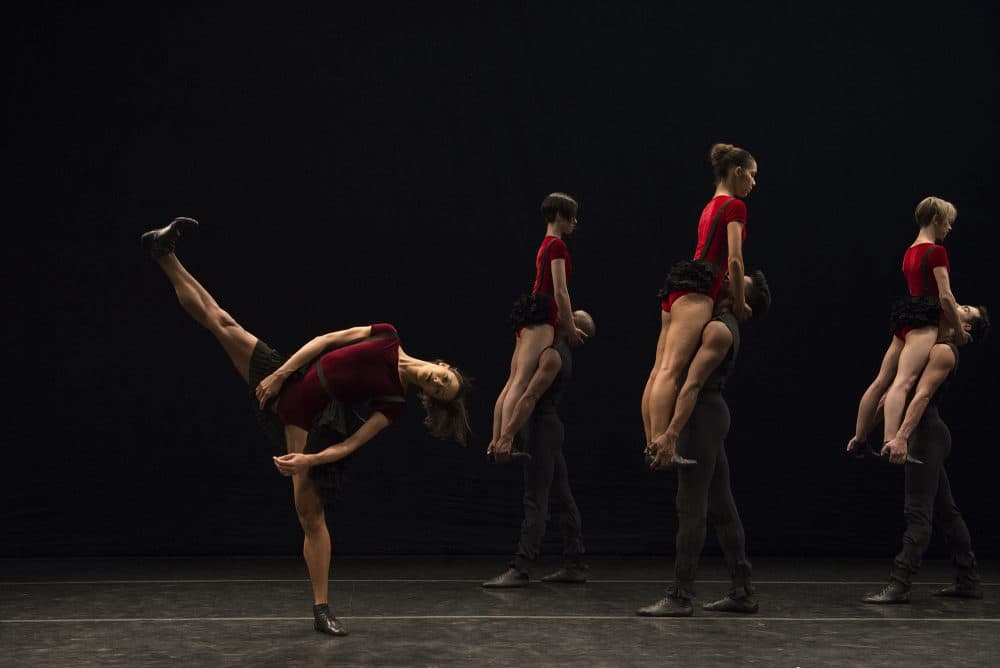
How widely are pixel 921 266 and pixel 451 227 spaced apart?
2550 mm

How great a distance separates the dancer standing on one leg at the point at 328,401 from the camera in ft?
15.0

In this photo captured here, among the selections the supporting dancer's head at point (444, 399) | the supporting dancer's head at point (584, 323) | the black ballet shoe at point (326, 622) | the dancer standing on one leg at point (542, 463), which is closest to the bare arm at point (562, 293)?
the dancer standing on one leg at point (542, 463)

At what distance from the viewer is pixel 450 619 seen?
4.96 meters

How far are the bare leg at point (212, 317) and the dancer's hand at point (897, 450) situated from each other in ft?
8.24

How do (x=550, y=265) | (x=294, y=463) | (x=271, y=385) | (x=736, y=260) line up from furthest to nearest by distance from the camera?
(x=550, y=265), (x=736, y=260), (x=271, y=385), (x=294, y=463)

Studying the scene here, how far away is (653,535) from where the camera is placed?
706 cm

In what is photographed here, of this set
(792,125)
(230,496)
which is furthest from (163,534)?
(792,125)

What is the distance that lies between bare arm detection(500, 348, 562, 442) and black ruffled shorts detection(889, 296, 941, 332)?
1447mm

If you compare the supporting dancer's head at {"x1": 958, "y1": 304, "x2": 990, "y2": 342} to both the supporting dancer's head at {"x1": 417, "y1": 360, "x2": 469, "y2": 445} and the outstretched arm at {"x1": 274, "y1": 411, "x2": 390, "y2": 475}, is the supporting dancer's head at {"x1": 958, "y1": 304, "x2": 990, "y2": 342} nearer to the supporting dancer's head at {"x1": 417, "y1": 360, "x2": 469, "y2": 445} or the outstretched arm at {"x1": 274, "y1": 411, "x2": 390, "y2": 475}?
the supporting dancer's head at {"x1": 417, "y1": 360, "x2": 469, "y2": 445}

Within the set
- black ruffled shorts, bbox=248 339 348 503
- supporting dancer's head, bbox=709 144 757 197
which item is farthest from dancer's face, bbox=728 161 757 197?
black ruffled shorts, bbox=248 339 348 503

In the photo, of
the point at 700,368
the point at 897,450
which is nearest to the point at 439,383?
the point at 700,368

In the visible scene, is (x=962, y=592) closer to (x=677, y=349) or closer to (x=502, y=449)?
(x=677, y=349)

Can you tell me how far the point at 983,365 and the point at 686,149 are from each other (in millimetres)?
1919

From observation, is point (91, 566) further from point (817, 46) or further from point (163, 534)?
point (817, 46)
